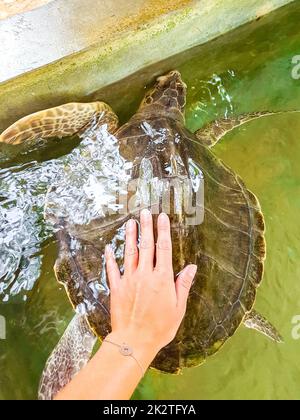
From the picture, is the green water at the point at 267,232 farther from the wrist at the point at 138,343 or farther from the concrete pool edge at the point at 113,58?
the wrist at the point at 138,343

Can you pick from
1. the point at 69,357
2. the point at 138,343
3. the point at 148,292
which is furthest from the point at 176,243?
the point at 69,357

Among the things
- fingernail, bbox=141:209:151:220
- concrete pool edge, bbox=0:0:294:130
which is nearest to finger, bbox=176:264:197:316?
fingernail, bbox=141:209:151:220

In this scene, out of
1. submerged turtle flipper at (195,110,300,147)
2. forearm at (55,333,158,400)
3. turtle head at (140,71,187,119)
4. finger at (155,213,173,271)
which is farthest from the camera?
submerged turtle flipper at (195,110,300,147)

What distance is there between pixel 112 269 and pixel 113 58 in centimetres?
107

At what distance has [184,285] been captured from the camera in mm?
1800

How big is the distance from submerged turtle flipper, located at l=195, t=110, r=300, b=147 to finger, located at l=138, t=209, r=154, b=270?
0.85 metres

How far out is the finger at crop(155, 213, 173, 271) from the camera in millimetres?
1730

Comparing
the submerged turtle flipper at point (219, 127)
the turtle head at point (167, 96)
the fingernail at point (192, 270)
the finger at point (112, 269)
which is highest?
the turtle head at point (167, 96)

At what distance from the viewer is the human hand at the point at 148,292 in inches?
64.2

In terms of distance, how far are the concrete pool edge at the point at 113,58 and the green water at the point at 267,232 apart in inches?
3.8

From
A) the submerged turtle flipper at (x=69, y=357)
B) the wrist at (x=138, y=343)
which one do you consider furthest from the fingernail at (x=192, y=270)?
the submerged turtle flipper at (x=69, y=357)

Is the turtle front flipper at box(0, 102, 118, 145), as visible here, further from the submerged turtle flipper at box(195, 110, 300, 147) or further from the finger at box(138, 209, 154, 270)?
the finger at box(138, 209, 154, 270)

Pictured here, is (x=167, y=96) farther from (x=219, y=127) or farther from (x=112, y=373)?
(x=112, y=373)
